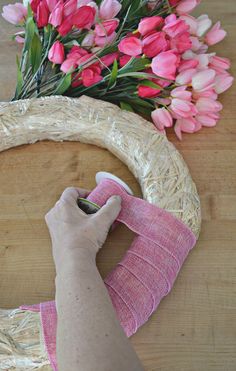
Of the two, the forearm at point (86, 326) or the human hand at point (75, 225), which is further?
the human hand at point (75, 225)

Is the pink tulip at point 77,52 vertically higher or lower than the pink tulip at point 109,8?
lower

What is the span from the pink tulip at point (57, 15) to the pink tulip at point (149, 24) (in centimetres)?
15

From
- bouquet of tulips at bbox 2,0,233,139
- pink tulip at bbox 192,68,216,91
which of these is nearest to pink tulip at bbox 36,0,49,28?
bouquet of tulips at bbox 2,0,233,139

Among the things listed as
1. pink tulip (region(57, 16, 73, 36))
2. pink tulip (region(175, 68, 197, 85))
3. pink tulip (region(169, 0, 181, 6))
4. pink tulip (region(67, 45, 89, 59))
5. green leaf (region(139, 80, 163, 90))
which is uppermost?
pink tulip (region(169, 0, 181, 6))

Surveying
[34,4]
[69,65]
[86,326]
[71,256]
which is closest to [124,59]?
[69,65]

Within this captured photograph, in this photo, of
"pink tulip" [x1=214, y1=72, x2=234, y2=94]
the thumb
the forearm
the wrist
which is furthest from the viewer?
"pink tulip" [x1=214, y1=72, x2=234, y2=94]

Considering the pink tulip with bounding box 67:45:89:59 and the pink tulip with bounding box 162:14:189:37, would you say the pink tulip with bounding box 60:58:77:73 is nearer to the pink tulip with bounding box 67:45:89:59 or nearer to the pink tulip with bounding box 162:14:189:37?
the pink tulip with bounding box 67:45:89:59

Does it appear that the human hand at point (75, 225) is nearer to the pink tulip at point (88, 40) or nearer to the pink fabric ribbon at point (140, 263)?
the pink fabric ribbon at point (140, 263)

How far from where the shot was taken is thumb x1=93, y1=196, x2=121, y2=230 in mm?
744

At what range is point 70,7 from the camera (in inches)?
34.8

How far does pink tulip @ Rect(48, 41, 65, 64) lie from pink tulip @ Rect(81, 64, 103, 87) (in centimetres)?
5

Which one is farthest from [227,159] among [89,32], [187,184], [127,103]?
[89,32]

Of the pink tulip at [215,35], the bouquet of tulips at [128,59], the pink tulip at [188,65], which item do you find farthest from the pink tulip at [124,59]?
the pink tulip at [215,35]

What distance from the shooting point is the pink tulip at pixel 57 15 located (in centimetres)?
87
